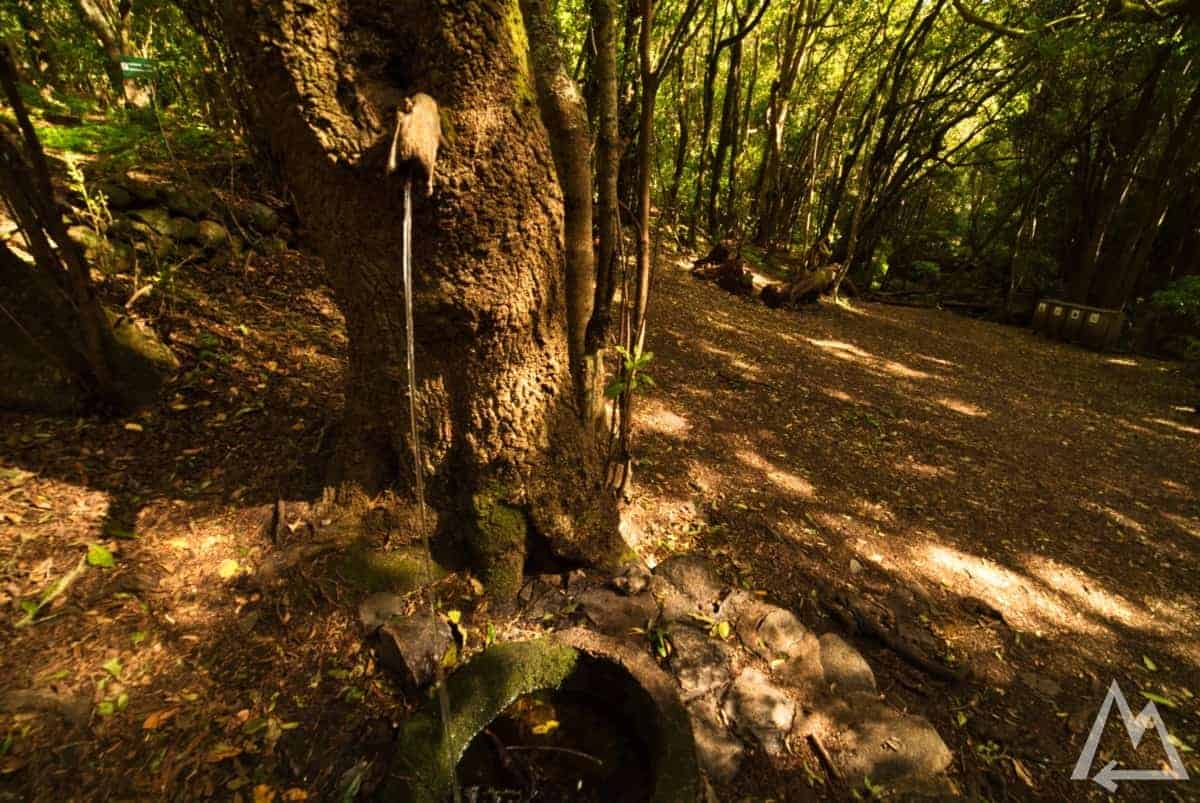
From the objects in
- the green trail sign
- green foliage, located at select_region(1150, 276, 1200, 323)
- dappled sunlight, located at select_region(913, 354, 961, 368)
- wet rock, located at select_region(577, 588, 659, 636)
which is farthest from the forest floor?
green foliage, located at select_region(1150, 276, 1200, 323)

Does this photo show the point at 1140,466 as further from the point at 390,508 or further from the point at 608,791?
the point at 390,508

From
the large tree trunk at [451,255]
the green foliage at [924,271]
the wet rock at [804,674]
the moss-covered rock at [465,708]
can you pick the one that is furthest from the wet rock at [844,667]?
the green foliage at [924,271]

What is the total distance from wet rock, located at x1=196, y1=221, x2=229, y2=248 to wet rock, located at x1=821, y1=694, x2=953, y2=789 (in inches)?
235

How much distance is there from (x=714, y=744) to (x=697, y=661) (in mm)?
383

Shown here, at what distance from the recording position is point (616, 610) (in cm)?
273

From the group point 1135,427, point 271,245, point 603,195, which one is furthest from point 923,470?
point 271,245

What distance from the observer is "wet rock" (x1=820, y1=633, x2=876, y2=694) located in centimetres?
269

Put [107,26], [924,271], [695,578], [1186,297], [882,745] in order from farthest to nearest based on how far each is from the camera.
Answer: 1. [924,271]
2. [1186,297]
3. [107,26]
4. [695,578]
5. [882,745]

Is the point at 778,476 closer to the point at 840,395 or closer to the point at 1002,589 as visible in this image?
the point at 1002,589

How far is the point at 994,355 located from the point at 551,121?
36.1 ft

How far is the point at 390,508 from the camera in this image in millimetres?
2713

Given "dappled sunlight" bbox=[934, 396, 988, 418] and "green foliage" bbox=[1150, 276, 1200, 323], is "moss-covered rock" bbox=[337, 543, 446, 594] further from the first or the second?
"green foliage" bbox=[1150, 276, 1200, 323]

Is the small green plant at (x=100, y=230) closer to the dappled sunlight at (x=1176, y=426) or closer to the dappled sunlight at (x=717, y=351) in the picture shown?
the dappled sunlight at (x=717, y=351)

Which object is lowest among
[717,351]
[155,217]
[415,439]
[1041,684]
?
[1041,684]
